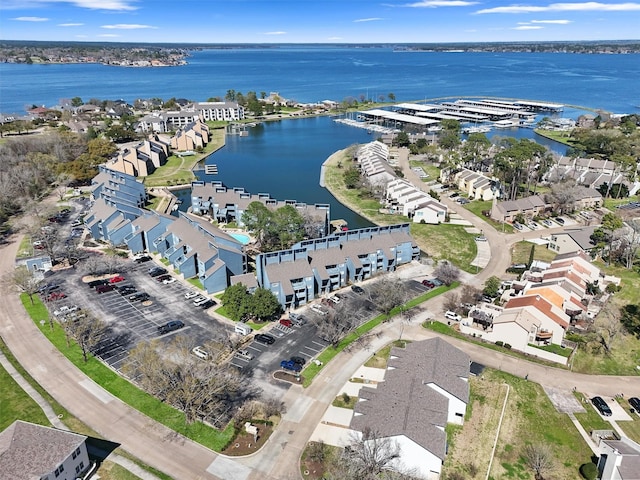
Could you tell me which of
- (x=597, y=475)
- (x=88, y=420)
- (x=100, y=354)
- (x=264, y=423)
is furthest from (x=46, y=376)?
(x=597, y=475)

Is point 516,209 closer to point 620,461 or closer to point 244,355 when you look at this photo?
point 620,461

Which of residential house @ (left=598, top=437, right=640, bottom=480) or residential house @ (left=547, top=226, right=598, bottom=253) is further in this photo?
residential house @ (left=547, top=226, right=598, bottom=253)

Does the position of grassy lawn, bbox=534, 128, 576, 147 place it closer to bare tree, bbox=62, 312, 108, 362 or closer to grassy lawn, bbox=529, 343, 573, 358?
grassy lawn, bbox=529, 343, 573, 358

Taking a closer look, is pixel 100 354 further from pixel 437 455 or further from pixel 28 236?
pixel 28 236

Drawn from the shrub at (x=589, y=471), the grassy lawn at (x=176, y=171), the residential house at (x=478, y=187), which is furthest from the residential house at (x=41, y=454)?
the residential house at (x=478, y=187)

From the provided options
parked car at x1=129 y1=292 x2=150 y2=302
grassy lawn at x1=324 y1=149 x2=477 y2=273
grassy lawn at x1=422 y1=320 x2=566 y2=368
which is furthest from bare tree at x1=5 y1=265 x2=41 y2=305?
grassy lawn at x1=324 y1=149 x2=477 y2=273

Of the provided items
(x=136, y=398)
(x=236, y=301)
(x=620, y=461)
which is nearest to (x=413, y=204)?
(x=236, y=301)

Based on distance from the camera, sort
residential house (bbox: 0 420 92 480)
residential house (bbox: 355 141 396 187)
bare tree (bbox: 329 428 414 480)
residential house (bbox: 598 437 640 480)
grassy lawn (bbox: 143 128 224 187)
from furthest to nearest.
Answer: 1. grassy lawn (bbox: 143 128 224 187)
2. residential house (bbox: 355 141 396 187)
3. residential house (bbox: 598 437 640 480)
4. bare tree (bbox: 329 428 414 480)
5. residential house (bbox: 0 420 92 480)
